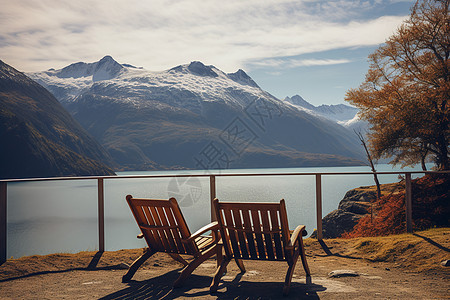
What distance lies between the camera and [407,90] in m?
18.0

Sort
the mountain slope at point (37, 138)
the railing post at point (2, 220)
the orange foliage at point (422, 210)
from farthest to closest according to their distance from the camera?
the mountain slope at point (37, 138)
the orange foliage at point (422, 210)
the railing post at point (2, 220)

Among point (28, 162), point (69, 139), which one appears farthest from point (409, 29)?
point (69, 139)

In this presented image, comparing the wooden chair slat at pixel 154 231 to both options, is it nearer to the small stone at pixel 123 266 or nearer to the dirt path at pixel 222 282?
the dirt path at pixel 222 282

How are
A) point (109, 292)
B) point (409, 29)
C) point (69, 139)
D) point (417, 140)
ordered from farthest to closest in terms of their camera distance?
point (69, 139) < point (409, 29) < point (417, 140) < point (109, 292)

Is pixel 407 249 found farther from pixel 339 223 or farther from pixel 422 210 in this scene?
pixel 339 223

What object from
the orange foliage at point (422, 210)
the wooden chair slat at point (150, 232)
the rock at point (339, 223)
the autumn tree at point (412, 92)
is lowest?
the rock at point (339, 223)

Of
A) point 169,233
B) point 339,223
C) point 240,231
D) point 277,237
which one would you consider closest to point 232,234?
point 240,231

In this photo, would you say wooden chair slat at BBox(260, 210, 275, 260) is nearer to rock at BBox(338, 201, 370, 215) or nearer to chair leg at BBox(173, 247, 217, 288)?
chair leg at BBox(173, 247, 217, 288)

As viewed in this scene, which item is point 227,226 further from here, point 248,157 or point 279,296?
point 248,157

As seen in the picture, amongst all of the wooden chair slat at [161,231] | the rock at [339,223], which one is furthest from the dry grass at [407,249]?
the rock at [339,223]

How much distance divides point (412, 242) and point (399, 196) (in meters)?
7.55

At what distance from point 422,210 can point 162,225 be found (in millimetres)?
8042

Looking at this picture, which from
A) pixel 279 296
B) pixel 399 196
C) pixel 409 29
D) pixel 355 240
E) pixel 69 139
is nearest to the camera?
pixel 279 296

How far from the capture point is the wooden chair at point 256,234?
421 cm
